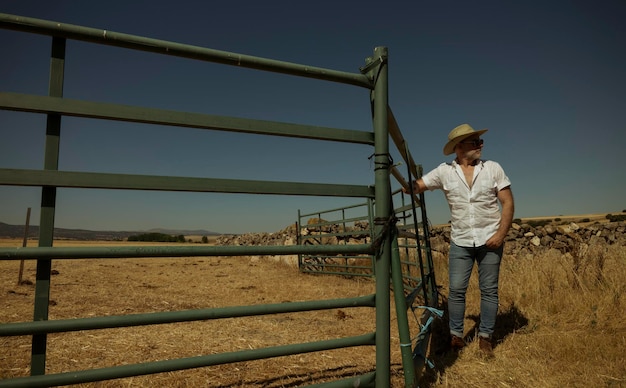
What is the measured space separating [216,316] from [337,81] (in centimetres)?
115

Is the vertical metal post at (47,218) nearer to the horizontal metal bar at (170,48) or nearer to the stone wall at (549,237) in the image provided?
the horizontal metal bar at (170,48)

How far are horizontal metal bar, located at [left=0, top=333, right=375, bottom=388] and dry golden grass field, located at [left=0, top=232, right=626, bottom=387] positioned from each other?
3.04 feet

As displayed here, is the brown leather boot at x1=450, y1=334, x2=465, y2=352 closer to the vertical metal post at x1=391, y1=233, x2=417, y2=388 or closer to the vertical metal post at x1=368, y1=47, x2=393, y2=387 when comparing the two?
the vertical metal post at x1=391, y1=233, x2=417, y2=388

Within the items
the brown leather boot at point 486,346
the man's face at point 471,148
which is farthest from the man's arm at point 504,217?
the brown leather boot at point 486,346

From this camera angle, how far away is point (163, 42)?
55.1 inches

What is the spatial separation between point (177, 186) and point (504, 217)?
8.03 feet

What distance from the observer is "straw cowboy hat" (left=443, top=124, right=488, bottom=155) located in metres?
2.82

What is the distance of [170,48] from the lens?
1.40m

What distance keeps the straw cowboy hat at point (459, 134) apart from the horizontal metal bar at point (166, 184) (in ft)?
5.08

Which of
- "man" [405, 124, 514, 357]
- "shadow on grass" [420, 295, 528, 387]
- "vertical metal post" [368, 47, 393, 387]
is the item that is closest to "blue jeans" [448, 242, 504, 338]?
"man" [405, 124, 514, 357]

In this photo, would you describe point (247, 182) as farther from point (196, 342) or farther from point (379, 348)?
point (196, 342)

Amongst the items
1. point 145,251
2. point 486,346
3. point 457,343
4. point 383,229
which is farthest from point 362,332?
Answer: point 145,251

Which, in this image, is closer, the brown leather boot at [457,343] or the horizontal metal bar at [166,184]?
the horizontal metal bar at [166,184]

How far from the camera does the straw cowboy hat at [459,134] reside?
2821 mm
